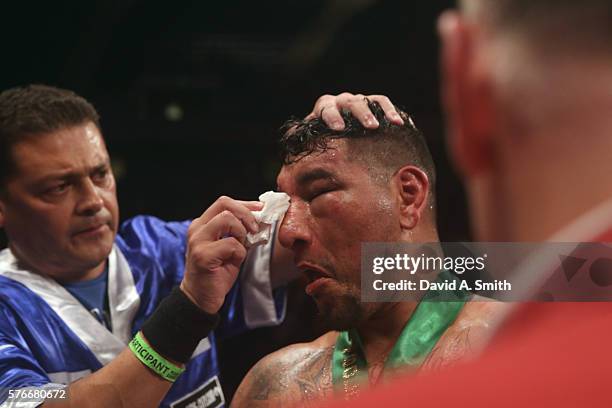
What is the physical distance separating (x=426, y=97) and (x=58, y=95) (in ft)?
1.80

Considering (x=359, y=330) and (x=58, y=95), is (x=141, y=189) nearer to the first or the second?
(x=58, y=95)

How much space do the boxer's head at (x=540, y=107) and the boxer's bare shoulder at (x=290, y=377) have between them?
0.73m

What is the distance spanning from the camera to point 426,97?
1.29m

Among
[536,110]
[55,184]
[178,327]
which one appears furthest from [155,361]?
[536,110]

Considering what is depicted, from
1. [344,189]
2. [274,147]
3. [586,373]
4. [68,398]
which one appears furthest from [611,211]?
[68,398]

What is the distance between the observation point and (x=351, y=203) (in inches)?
45.9

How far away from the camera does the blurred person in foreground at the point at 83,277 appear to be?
1209mm

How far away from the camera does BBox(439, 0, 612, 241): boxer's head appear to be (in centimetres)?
51

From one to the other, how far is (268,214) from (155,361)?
25cm

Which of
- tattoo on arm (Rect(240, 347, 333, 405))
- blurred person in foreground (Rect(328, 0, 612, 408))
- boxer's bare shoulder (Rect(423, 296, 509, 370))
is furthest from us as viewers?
tattoo on arm (Rect(240, 347, 333, 405))

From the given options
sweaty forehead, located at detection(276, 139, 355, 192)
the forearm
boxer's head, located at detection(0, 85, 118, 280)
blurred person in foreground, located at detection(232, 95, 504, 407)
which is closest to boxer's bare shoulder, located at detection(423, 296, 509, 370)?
blurred person in foreground, located at detection(232, 95, 504, 407)

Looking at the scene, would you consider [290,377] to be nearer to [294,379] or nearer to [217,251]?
[294,379]

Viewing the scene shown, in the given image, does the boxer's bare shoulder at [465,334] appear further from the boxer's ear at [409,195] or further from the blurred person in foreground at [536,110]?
the blurred person in foreground at [536,110]

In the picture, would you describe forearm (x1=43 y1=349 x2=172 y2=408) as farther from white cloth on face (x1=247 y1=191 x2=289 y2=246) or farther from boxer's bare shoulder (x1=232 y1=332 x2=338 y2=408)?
white cloth on face (x1=247 y1=191 x2=289 y2=246)
